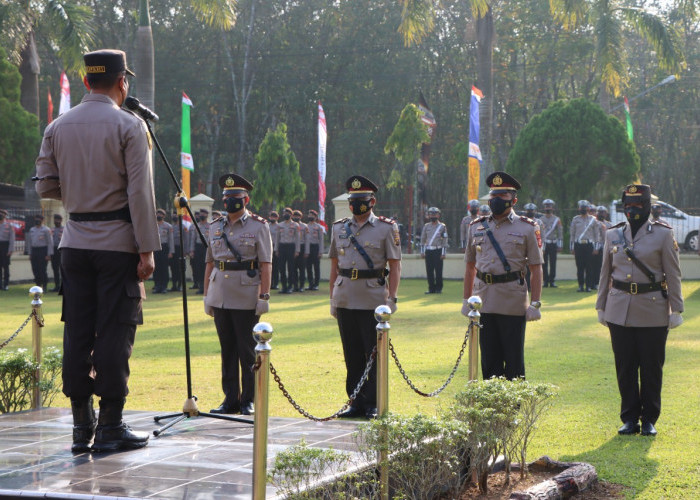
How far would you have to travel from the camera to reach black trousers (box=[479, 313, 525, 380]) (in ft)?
25.1

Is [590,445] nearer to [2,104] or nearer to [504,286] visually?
[504,286]

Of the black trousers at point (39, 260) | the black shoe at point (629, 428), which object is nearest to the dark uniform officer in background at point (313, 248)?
the black trousers at point (39, 260)

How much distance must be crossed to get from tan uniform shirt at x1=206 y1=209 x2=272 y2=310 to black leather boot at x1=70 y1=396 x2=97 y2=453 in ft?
8.32

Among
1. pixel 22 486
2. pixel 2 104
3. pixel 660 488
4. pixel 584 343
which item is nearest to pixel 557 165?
pixel 584 343

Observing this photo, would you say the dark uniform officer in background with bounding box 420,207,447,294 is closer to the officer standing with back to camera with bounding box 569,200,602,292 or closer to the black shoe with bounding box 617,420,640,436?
the officer standing with back to camera with bounding box 569,200,602,292

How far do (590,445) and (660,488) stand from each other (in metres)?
1.21

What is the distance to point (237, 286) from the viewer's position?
8031mm

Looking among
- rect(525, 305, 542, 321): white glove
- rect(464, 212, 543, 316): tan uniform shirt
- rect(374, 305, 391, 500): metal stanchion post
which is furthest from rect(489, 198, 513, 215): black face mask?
rect(374, 305, 391, 500): metal stanchion post

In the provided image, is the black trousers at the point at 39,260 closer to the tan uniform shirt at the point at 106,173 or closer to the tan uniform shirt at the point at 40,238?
the tan uniform shirt at the point at 40,238

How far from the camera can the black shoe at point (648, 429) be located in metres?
7.29

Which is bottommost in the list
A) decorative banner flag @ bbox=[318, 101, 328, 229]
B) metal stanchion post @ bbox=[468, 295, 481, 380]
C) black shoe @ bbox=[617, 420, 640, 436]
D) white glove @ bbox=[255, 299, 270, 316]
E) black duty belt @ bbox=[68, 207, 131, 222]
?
black shoe @ bbox=[617, 420, 640, 436]

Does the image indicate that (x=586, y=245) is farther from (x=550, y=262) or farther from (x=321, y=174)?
(x=321, y=174)

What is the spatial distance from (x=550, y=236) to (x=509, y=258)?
50.2 ft

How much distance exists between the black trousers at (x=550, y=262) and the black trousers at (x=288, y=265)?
613cm
